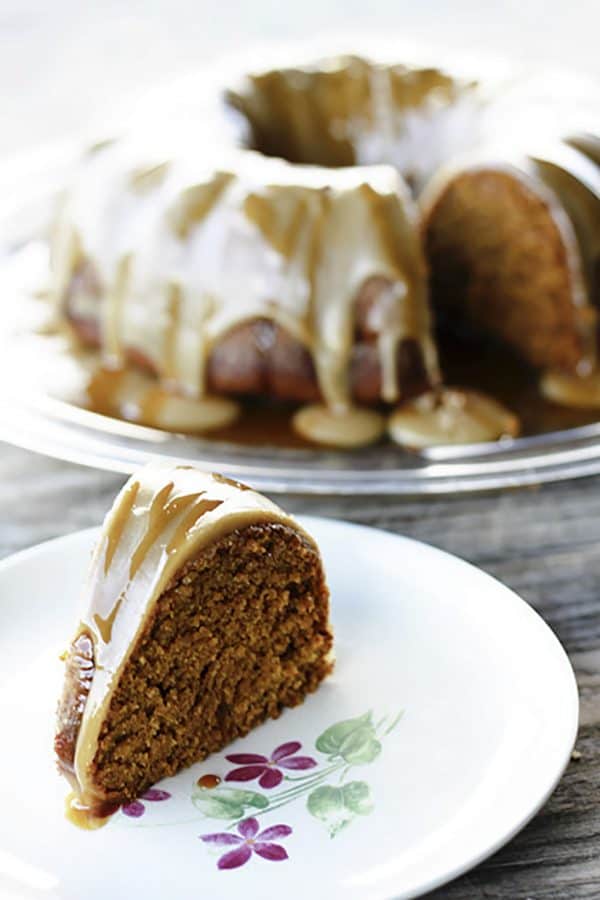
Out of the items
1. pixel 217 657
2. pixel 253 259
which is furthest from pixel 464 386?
pixel 217 657

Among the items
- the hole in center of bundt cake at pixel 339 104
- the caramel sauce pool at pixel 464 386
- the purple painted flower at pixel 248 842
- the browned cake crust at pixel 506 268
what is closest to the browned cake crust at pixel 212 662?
the purple painted flower at pixel 248 842

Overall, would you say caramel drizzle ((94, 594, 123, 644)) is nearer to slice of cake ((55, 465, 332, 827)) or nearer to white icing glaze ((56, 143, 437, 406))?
slice of cake ((55, 465, 332, 827))

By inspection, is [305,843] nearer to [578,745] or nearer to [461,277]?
[578,745]

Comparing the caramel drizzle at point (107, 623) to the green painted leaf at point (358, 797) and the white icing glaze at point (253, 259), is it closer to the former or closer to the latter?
the green painted leaf at point (358, 797)

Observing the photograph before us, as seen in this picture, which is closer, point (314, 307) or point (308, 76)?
point (314, 307)

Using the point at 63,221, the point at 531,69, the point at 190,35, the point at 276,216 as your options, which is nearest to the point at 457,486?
the point at 276,216

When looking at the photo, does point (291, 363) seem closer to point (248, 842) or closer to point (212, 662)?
point (212, 662)
